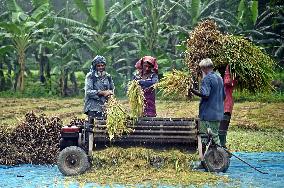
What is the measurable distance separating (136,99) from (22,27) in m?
11.0

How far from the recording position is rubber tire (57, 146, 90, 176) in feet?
22.1

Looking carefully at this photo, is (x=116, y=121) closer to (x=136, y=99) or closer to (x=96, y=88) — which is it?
(x=136, y=99)

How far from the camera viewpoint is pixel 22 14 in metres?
17.4

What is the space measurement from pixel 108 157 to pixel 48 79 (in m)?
13.6

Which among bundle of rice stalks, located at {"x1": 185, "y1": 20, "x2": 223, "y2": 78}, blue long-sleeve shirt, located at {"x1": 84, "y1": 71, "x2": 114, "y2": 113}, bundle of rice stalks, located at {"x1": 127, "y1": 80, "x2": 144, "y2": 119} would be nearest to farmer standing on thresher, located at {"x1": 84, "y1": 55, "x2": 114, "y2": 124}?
blue long-sleeve shirt, located at {"x1": 84, "y1": 71, "x2": 114, "y2": 113}

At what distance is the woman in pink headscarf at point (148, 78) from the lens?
7.66 meters

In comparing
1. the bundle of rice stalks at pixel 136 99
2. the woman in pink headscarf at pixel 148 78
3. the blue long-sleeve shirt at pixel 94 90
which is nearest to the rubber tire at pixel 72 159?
the bundle of rice stalks at pixel 136 99

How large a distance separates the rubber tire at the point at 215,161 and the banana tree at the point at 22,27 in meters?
11.4

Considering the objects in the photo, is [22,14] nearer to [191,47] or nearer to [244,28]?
[244,28]

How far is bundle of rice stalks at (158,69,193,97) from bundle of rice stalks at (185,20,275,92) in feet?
0.93

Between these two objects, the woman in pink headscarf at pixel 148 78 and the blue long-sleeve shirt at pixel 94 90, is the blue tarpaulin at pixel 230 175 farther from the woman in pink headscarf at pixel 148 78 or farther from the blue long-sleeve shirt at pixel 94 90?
the woman in pink headscarf at pixel 148 78

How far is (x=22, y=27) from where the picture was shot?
680 inches

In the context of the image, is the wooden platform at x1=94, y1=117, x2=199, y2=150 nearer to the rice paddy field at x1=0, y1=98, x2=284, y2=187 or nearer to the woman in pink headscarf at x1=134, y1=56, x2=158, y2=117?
the rice paddy field at x1=0, y1=98, x2=284, y2=187

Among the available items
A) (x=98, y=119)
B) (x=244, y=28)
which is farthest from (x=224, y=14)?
(x=98, y=119)
